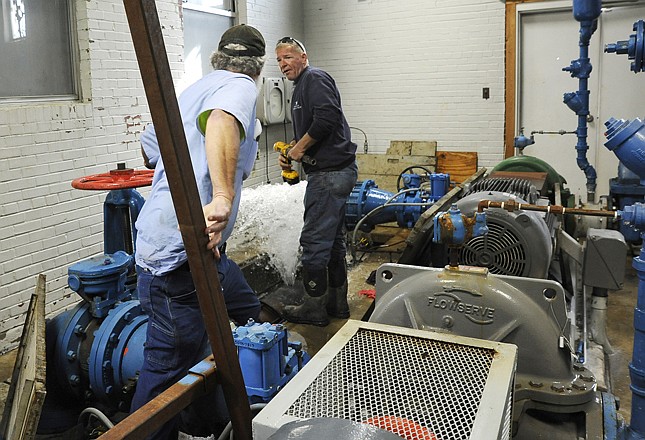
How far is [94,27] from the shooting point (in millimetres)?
3732

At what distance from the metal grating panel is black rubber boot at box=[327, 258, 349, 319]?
2.21 metres

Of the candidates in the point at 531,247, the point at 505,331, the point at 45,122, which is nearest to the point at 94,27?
the point at 45,122

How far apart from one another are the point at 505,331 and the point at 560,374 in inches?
8.0

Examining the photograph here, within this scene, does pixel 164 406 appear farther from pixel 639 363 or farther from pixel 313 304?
pixel 313 304

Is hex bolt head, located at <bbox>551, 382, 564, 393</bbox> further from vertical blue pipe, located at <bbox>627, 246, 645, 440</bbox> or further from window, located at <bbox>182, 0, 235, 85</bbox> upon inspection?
window, located at <bbox>182, 0, 235, 85</bbox>

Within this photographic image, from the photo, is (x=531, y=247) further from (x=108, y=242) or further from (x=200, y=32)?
(x=200, y=32)

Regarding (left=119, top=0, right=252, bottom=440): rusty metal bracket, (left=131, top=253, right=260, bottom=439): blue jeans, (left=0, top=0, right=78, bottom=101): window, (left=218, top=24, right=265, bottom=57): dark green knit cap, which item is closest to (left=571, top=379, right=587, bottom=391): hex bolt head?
(left=119, top=0, right=252, bottom=440): rusty metal bracket

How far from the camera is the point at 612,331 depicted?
11.6ft

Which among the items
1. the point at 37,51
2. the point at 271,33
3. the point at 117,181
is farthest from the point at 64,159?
the point at 271,33

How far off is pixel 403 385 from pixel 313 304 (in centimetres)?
238

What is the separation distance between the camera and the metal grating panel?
997 mm

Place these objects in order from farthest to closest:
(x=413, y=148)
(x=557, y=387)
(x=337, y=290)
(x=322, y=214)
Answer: (x=413, y=148) → (x=337, y=290) → (x=322, y=214) → (x=557, y=387)

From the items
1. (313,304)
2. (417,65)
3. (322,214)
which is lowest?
(313,304)

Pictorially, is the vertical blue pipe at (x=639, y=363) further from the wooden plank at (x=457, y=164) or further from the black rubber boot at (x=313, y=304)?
the wooden plank at (x=457, y=164)
